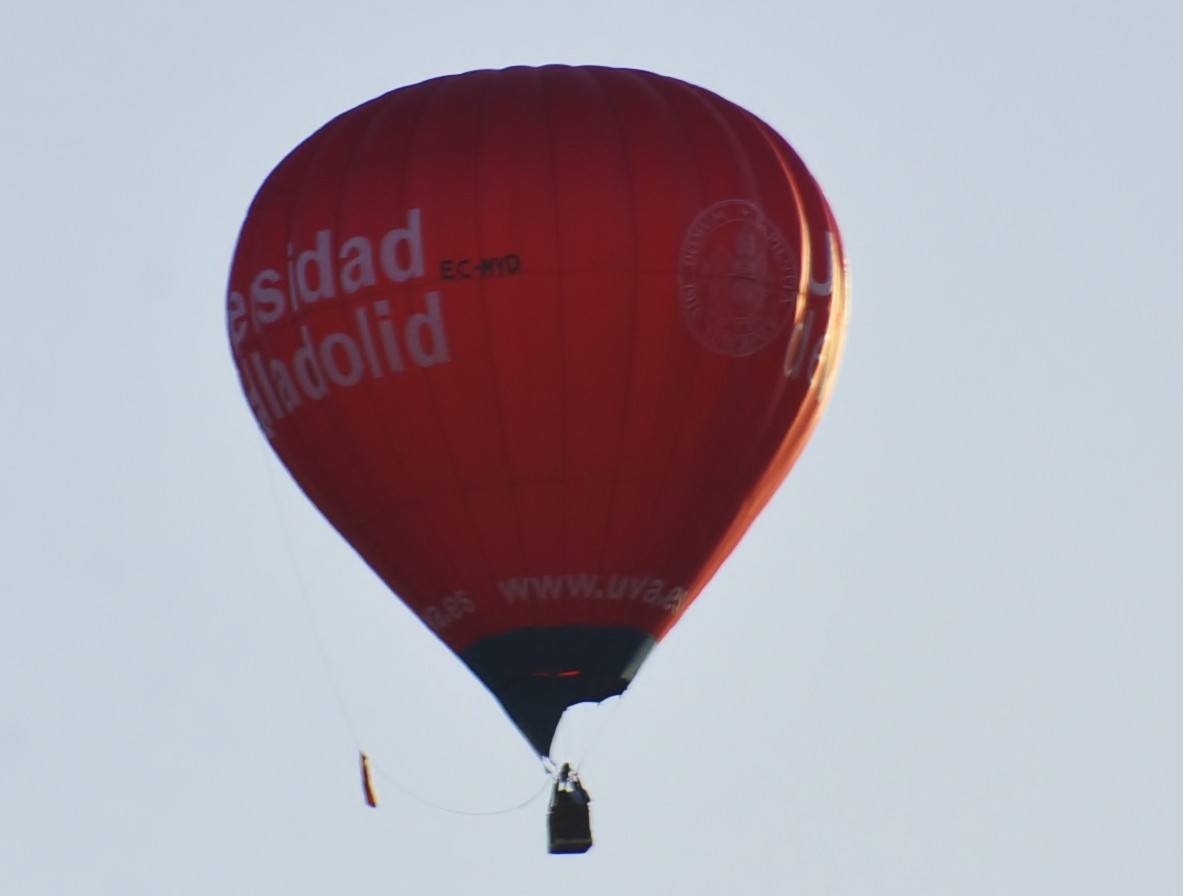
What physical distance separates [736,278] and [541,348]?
1.67m

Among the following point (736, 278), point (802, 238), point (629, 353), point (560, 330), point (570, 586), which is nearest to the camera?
point (560, 330)

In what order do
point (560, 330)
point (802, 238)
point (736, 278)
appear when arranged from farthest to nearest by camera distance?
point (802, 238) < point (736, 278) < point (560, 330)

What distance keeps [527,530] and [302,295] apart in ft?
8.52

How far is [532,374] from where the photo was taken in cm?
Result: 5159

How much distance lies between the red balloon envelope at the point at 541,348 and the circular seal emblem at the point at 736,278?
0.02 meters

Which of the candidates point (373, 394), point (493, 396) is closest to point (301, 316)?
point (373, 394)

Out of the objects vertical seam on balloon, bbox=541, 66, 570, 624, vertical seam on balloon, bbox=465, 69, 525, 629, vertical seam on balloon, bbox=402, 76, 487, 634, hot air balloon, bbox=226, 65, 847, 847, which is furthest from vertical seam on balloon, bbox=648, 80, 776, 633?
vertical seam on balloon, bbox=402, 76, 487, 634

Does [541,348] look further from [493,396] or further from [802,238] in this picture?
[802,238]

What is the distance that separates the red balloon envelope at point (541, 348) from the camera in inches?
2031

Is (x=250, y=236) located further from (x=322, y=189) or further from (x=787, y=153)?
(x=787, y=153)

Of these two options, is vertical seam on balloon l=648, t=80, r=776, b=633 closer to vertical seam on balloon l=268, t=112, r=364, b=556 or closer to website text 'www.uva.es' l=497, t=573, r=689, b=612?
website text 'www.uva.es' l=497, t=573, r=689, b=612

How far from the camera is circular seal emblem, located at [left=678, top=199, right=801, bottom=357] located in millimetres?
51719

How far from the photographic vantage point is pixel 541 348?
5153 centimetres

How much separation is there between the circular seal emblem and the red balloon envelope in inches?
0.7
